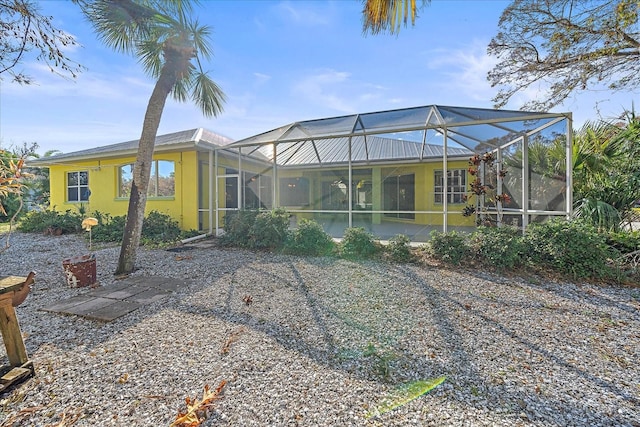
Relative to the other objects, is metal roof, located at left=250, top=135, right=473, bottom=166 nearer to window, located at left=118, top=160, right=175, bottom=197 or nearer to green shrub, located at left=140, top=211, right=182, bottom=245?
window, located at left=118, top=160, right=175, bottom=197

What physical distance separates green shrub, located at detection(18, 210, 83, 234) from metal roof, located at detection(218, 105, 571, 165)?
6.72 metres

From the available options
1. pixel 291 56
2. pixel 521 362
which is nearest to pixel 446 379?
pixel 521 362

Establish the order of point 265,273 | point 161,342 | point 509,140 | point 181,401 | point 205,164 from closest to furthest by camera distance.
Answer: point 181,401 < point 161,342 < point 265,273 < point 509,140 < point 205,164

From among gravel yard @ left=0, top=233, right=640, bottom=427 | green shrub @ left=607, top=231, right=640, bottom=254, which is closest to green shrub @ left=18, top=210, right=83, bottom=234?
gravel yard @ left=0, top=233, right=640, bottom=427

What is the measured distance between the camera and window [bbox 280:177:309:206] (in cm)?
1370

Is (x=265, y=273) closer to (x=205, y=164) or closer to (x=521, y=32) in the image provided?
(x=205, y=164)

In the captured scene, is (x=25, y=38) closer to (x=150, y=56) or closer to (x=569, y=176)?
(x=150, y=56)

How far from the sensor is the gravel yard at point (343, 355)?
177 cm

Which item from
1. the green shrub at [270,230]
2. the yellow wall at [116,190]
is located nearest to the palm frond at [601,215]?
the green shrub at [270,230]

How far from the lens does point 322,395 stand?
192 centimetres

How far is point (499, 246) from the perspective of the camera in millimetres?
4973

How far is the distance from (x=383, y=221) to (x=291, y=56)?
7.76 meters

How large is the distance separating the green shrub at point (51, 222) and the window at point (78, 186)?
1004 millimetres

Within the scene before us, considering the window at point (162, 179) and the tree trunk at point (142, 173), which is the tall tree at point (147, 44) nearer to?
the tree trunk at point (142, 173)
